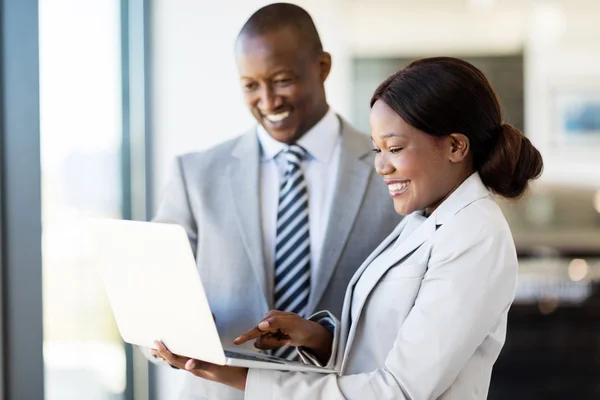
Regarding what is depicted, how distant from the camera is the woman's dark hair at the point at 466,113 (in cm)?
132

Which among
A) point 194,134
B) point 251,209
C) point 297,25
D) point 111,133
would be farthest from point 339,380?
point 194,134

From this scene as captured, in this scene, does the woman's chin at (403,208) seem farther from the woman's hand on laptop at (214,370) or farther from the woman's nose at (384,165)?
the woman's hand on laptop at (214,370)

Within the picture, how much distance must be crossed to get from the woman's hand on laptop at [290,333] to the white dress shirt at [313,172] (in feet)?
0.87

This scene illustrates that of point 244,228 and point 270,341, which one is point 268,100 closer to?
point 244,228

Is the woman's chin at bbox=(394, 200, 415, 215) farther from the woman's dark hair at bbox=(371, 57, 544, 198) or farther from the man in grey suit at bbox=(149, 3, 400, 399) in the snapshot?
the man in grey suit at bbox=(149, 3, 400, 399)

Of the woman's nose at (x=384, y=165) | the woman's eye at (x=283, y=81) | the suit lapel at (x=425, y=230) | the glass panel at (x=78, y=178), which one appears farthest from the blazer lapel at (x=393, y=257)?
the glass panel at (x=78, y=178)

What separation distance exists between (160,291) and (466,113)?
23.2 inches

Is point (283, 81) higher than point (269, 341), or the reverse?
point (283, 81)

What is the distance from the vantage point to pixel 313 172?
1801 mm

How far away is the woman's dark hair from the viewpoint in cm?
132

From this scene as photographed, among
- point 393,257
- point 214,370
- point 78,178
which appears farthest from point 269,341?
point 78,178

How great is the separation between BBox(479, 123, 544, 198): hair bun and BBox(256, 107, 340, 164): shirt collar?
0.48m

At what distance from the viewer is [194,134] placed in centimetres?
364

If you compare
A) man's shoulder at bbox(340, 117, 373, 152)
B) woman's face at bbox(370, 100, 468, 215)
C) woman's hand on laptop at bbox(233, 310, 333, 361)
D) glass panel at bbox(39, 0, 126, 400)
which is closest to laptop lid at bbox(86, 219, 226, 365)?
woman's hand on laptop at bbox(233, 310, 333, 361)
